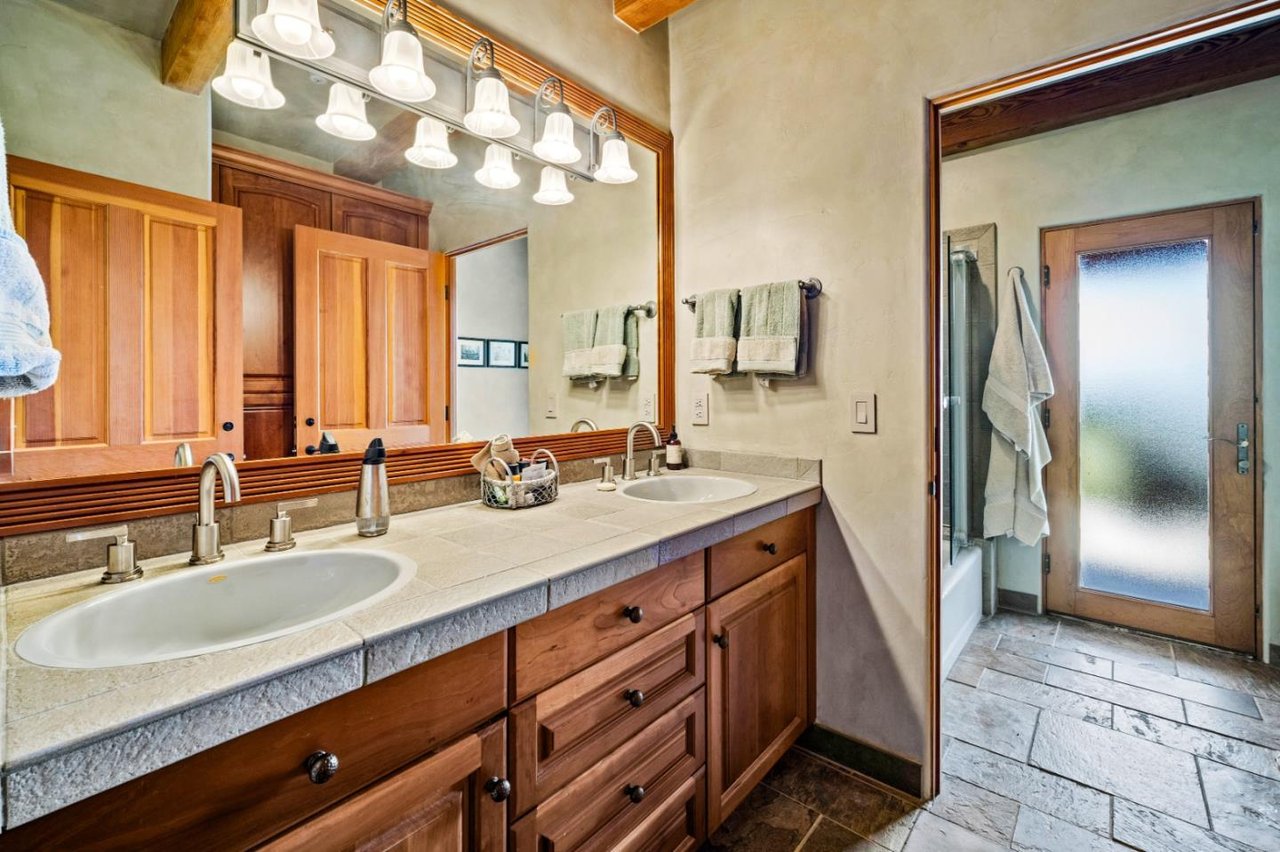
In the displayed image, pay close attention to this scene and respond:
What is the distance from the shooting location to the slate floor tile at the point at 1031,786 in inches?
61.7

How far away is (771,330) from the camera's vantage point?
1.84 metres

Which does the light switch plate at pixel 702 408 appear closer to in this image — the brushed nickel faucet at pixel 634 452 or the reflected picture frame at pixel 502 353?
the brushed nickel faucet at pixel 634 452

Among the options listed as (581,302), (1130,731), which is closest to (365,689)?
(581,302)

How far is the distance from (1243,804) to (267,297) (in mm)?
2884

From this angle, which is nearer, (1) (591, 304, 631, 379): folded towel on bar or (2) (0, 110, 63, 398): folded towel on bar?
(2) (0, 110, 63, 398): folded towel on bar

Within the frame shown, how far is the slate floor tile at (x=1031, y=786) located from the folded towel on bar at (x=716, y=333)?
4.89 feet

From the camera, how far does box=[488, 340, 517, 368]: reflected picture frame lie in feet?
5.57

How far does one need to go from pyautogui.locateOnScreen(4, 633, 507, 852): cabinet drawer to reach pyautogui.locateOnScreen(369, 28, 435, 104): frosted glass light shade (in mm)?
1379

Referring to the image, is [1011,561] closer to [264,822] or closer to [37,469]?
[264,822]

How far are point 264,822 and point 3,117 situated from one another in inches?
46.3

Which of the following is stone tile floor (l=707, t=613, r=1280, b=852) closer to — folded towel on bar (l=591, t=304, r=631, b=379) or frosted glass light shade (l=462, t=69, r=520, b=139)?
folded towel on bar (l=591, t=304, r=631, b=379)

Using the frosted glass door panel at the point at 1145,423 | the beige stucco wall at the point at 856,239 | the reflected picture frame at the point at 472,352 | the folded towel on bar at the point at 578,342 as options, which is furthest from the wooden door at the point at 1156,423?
the reflected picture frame at the point at 472,352

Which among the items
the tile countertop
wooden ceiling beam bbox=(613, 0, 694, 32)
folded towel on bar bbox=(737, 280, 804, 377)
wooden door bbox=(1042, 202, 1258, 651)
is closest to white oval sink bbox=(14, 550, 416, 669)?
the tile countertop

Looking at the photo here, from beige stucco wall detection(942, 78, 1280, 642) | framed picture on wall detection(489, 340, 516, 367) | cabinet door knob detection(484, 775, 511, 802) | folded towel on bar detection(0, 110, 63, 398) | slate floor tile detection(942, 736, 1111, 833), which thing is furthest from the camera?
beige stucco wall detection(942, 78, 1280, 642)
